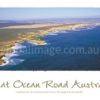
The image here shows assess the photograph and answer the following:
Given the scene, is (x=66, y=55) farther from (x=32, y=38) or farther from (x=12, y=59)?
(x=12, y=59)

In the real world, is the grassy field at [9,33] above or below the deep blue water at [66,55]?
above

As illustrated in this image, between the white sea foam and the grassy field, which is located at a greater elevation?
the grassy field

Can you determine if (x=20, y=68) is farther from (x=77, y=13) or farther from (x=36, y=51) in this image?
(x=77, y=13)

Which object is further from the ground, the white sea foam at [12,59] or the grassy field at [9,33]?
the grassy field at [9,33]

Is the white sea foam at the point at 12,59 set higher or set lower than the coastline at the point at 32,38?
lower

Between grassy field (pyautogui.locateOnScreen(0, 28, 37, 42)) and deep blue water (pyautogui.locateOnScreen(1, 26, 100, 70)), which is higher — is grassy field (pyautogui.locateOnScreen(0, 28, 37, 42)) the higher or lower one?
the higher one

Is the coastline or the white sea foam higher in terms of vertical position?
the coastline
